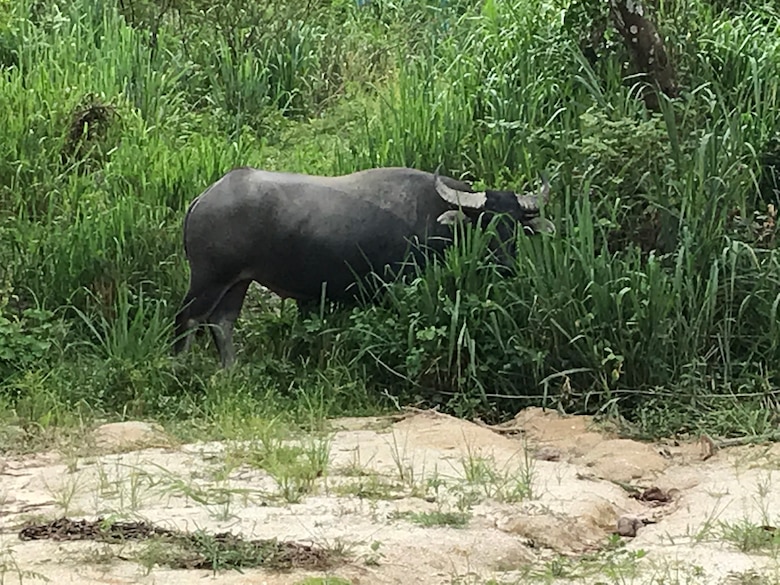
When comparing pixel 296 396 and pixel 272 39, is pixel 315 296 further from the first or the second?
pixel 272 39

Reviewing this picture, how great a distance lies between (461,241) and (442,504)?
2336 mm

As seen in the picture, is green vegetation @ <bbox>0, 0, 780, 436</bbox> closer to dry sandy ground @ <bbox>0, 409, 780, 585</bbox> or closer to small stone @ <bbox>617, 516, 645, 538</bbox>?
dry sandy ground @ <bbox>0, 409, 780, 585</bbox>

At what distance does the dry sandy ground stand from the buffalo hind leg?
1007 millimetres

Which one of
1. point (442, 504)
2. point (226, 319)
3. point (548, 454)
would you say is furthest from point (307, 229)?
point (442, 504)

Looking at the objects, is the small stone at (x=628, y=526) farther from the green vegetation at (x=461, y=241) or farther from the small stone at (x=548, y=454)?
the green vegetation at (x=461, y=241)

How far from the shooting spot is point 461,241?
6.51m

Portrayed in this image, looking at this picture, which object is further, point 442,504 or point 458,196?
point 458,196

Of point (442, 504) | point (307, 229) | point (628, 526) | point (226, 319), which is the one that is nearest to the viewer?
point (628, 526)

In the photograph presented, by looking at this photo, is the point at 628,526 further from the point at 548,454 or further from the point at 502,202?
the point at 502,202

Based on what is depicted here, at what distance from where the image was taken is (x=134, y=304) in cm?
716

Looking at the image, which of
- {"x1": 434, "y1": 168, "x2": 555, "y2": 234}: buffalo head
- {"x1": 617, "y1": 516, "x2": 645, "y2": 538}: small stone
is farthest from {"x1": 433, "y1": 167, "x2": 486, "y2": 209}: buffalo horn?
{"x1": 617, "y1": 516, "x2": 645, "y2": 538}: small stone

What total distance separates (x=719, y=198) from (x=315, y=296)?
2.31 meters

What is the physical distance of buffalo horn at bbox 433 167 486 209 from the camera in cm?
659

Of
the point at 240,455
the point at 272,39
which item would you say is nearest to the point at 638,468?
the point at 240,455
